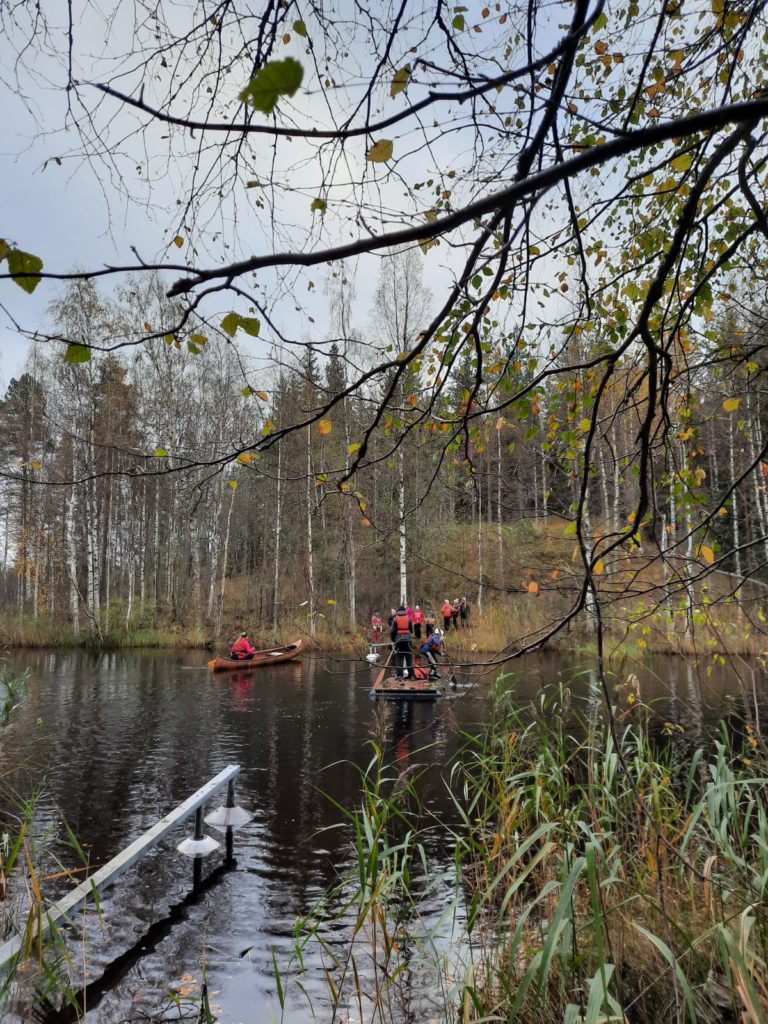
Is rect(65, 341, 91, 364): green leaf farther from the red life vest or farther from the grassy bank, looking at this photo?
the red life vest

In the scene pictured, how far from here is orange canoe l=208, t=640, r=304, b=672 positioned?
17.4m

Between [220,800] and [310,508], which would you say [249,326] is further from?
[310,508]

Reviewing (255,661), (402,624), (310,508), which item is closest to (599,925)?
(402,624)

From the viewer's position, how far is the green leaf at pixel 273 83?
2.18ft

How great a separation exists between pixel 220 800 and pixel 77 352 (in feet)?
22.8

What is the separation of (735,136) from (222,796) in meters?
7.50

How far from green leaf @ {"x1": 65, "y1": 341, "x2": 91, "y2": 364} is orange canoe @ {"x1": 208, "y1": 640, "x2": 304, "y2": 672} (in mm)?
15603

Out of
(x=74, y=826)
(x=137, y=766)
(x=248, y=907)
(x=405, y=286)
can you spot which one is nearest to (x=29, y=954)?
(x=248, y=907)

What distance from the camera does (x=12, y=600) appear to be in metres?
33.0

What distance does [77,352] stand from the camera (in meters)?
1.27

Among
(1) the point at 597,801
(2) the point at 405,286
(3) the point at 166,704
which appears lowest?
(3) the point at 166,704

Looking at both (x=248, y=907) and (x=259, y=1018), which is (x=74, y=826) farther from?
(x=259, y=1018)

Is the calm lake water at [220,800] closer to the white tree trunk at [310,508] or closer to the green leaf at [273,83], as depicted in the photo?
the white tree trunk at [310,508]

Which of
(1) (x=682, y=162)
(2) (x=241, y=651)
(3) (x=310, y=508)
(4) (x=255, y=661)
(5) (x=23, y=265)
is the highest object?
(1) (x=682, y=162)
